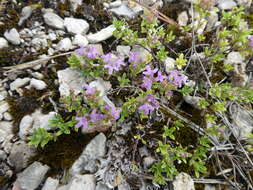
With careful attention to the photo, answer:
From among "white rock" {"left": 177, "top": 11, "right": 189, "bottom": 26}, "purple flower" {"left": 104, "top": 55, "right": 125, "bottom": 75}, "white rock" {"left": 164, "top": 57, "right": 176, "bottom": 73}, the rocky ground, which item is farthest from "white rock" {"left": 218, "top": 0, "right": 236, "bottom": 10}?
"purple flower" {"left": 104, "top": 55, "right": 125, "bottom": 75}

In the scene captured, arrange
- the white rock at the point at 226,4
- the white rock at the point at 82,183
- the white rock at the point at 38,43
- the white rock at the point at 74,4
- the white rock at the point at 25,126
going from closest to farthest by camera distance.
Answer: the white rock at the point at 82,183 < the white rock at the point at 25,126 < the white rock at the point at 38,43 < the white rock at the point at 74,4 < the white rock at the point at 226,4

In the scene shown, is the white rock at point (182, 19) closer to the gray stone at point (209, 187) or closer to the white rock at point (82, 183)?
the gray stone at point (209, 187)

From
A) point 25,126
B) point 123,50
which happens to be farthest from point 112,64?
point 25,126

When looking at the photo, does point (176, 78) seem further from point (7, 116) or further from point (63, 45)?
point (7, 116)

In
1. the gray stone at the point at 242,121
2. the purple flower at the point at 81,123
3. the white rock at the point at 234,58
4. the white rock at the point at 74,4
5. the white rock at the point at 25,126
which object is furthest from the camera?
the white rock at the point at 74,4

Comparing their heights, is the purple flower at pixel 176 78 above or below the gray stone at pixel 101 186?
above

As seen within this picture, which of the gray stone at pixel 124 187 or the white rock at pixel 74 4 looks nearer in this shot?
the gray stone at pixel 124 187

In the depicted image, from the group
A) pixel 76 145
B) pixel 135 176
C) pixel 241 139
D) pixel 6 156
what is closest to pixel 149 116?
pixel 135 176

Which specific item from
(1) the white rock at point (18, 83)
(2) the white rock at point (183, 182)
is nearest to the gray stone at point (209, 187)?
(2) the white rock at point (183, 182)
